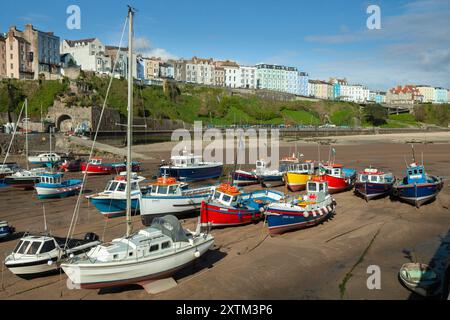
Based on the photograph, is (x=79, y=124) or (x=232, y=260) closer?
(x=232, y=260)

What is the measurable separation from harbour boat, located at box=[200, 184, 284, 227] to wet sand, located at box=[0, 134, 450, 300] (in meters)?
0.43

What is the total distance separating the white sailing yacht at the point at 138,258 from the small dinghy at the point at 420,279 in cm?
630

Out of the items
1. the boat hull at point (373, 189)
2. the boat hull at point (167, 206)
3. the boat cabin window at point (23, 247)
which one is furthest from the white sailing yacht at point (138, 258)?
the boat hull at point (373, 189)

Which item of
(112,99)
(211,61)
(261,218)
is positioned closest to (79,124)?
(112,99)

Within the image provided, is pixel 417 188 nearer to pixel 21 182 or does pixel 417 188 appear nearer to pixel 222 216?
pixel 222 216

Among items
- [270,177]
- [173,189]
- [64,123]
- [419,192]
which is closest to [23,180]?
[173,189]

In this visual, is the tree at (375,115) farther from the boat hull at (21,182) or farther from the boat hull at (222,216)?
the boat hull at (222,216)

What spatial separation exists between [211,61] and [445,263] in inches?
5131

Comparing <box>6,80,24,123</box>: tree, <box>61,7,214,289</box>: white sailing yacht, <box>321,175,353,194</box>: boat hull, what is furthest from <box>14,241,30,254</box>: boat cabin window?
<box>6,80,24,123</box>: tree

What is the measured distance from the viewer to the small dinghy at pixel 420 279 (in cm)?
1155

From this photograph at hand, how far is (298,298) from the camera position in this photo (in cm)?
1166

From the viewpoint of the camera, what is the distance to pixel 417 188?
22.2m

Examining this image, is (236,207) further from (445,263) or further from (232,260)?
(445,263)
